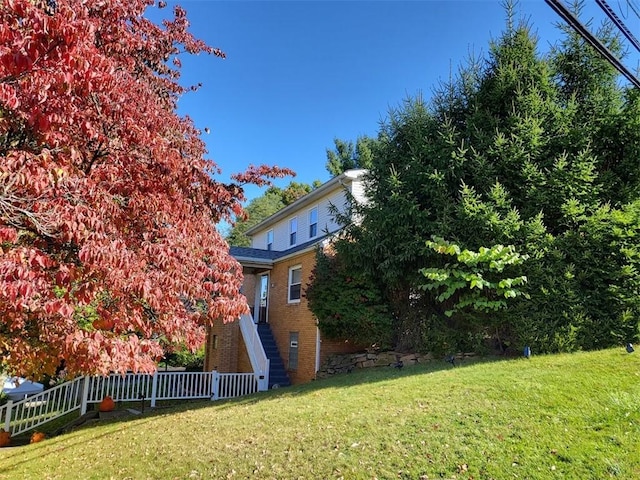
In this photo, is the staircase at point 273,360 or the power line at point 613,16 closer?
the power line at point 613,16

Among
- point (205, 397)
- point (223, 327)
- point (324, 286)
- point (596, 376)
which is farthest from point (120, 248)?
→ point (223, 327)

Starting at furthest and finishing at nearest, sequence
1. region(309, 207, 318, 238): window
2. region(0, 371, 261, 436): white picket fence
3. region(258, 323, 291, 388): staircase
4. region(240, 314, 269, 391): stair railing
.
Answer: region(309, 207, 318, 238): window
region(258, 323, 291, 388): staircase
region(240, 314, 269, 391): stair railing
region(0, 371, 261, 436): white picket fence

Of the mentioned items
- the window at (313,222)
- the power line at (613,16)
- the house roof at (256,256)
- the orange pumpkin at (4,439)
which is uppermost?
the window at (313,222)

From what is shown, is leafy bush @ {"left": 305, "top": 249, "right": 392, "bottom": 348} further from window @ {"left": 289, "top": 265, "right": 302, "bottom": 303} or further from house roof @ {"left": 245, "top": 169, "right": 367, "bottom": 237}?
house roof @ {"left": 245, "top": 169, "right": 367, "bottom": 237}

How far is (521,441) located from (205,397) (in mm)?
10983

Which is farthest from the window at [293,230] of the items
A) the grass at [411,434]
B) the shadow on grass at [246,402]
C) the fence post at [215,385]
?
the grass at [411,434]

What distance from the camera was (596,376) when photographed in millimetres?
7148

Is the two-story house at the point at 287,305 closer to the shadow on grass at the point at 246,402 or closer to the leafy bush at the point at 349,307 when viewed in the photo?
the leafy bush at the point at 349,307

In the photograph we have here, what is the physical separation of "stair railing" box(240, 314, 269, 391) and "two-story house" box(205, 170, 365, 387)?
35mm

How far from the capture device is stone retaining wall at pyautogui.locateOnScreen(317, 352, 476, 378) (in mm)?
10875

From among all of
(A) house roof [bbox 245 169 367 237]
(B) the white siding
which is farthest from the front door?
(A) house roof [bbox 245 169 367 237]

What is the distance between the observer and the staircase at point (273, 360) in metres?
14.8

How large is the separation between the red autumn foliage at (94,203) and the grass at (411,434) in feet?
7.34

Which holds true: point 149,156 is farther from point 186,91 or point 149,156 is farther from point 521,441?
point 521,441
